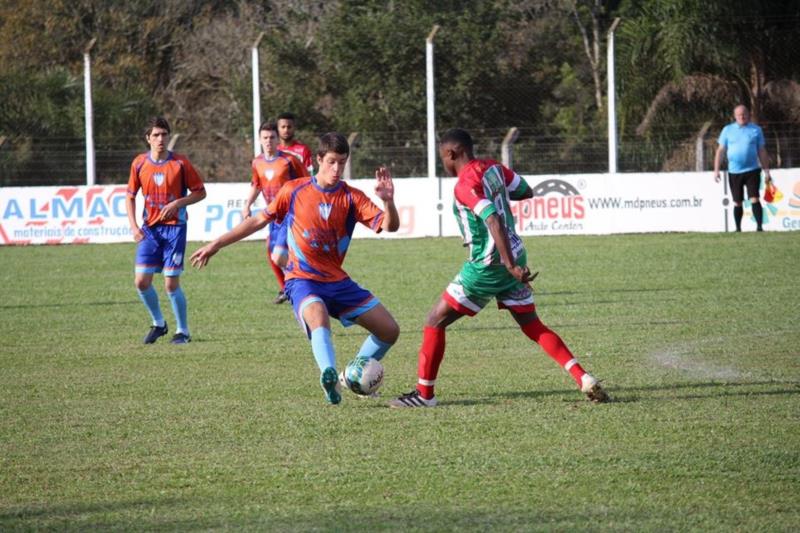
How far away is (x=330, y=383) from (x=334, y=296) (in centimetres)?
64

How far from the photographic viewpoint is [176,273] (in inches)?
419

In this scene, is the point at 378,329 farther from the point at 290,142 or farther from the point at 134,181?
the point at 290,142

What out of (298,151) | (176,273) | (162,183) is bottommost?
(176,273)

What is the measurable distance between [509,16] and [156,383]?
2779cm

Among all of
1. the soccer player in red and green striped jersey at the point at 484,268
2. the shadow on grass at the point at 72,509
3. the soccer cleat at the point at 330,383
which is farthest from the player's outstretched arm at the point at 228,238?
the shadow on grass at the point at 72,509

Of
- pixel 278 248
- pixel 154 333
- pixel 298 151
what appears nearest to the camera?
pixel 154 333

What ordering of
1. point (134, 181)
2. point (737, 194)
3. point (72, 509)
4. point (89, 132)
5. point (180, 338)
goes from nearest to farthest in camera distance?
point (72, 509) < point (180, 338) < point (134, 181) < point (737, 194) < point (89, 132)

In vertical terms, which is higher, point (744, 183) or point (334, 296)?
point (744, 183)

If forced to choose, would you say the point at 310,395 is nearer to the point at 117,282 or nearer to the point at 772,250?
the point at 117,282

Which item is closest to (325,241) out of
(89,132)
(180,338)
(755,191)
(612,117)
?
(180,338)

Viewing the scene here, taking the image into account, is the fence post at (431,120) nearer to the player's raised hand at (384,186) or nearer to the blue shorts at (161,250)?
the blue shorts at (161,250)

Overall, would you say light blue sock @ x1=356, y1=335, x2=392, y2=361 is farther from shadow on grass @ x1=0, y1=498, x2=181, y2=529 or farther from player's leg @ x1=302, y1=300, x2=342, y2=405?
shadow on grass @ x1=0, y1=498, x2=181, y2=529

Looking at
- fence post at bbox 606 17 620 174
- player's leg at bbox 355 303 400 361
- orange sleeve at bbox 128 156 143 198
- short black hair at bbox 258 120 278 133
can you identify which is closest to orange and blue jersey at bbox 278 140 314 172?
short black hair at bbox 258 120 278 133

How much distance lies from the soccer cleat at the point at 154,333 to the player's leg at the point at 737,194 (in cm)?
1132
